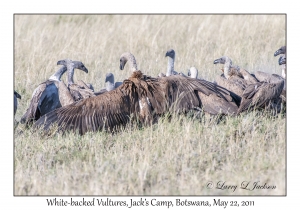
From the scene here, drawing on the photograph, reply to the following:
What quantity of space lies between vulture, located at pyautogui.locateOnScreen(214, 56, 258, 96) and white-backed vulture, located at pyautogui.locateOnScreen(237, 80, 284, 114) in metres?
0.70

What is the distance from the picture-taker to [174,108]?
312 inches

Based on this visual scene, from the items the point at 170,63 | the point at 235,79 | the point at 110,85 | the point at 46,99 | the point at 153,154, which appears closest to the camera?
the point at 153,154

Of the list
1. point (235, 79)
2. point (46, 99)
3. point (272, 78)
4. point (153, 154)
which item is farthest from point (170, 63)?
point (153, 154)

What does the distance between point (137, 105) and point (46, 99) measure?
161 cm

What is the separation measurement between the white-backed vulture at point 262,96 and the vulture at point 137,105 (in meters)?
0.15

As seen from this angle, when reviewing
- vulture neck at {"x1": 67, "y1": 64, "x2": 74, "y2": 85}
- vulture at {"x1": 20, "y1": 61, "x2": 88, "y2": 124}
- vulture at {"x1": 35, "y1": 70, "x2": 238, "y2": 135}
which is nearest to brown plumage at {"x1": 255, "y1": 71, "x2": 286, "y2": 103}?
vulture at {"x1": 35, "y1": 70, "x2": 238, "y2": 135}

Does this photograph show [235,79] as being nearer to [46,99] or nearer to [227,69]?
[227,69]

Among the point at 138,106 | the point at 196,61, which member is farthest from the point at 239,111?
the point at 196,61

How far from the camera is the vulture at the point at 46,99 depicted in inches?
345

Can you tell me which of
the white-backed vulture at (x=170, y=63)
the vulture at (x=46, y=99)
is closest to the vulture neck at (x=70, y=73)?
the vulture at (x=46, y=99)

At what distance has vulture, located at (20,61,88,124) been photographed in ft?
28.7

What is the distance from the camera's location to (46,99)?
9.05 m

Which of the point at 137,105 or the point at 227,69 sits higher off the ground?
the point at 227,69

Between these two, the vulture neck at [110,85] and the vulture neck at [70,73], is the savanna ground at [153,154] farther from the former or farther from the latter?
the vulture neck at [110,85]
